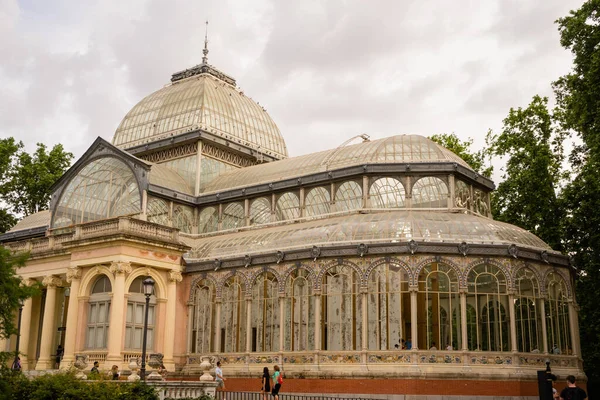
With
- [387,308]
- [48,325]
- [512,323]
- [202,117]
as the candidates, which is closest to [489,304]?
[512,323]

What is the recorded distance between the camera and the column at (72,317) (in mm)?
33062

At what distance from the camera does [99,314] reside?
33.6 m

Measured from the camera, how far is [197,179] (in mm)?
41688

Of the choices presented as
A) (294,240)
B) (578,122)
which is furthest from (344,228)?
(578,122)

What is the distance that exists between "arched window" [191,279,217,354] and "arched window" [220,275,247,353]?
25.2 inches

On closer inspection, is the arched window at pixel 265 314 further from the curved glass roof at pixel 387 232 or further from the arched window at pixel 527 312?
the arched window at pixel 527 312

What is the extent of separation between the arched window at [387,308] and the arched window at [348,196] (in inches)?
245

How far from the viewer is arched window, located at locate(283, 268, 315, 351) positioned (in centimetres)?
2995

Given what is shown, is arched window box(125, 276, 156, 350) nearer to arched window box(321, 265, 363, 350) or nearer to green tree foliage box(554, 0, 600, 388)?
arched window box(321, 265, 363, 350)

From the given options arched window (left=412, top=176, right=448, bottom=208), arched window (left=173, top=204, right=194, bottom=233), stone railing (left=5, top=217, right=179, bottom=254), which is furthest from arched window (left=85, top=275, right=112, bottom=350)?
arched window (left=412, top=176, right=448, bottom=208)

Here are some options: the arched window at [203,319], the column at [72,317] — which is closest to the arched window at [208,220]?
the arched window at [203,319]

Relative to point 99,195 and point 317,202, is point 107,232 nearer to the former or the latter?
point 99,195

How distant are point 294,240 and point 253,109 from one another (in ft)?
64.2

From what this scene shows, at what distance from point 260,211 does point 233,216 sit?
1.91 meters
